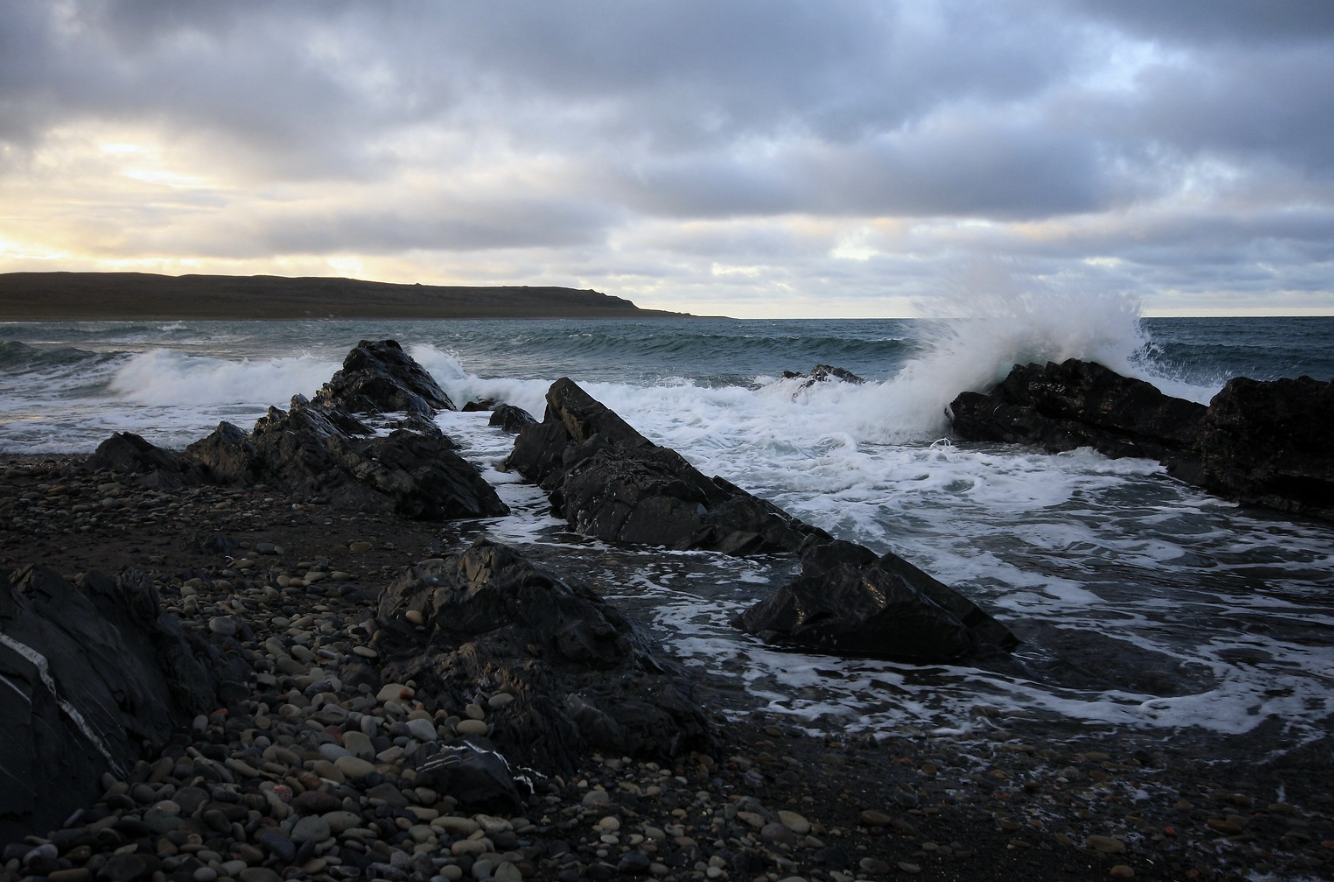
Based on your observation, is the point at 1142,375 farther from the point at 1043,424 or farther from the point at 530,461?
the point at 530,461

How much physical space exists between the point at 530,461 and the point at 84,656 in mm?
7296

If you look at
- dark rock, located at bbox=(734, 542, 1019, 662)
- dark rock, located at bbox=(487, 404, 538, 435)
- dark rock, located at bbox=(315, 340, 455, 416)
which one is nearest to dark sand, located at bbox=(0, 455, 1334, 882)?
dark rock, located at bbox=(734, 542, 1019, 662)

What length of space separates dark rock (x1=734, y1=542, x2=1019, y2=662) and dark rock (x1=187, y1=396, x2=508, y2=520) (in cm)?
370

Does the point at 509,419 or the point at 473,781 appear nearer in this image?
the point at 473,781

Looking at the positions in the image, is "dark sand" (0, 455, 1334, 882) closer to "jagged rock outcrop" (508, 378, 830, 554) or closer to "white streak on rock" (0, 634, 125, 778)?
"white streak on rock" (0, 634, 125, 778)

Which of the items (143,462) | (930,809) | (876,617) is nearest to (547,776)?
(930,809)

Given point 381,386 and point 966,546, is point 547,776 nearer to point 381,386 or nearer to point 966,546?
point 966,546

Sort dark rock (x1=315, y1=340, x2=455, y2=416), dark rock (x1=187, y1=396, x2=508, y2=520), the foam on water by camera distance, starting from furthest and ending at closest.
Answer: the foam on water → dark rock (x1=315, y1=340, x2=455, y2=416) → dark rock (x1=187, y1=396, x2=508, y2=520)

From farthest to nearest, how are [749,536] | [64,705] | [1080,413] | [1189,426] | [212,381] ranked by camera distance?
[212,381] < [1080,413] < [1189,426] < [749,536] < [64,705]

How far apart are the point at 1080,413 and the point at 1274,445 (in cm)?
311

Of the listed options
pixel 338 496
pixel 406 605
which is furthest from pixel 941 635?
pixel 338 496

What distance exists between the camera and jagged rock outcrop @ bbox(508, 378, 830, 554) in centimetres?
702

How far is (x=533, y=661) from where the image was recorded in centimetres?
381

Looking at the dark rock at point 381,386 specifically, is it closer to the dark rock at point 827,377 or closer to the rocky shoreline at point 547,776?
the dark rock at point 827,377
